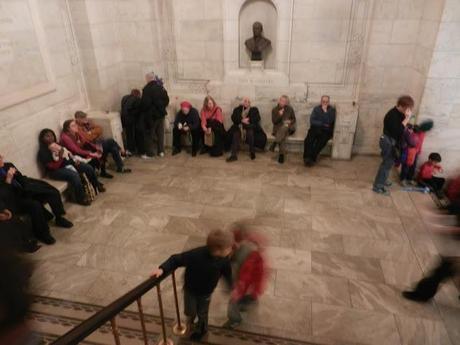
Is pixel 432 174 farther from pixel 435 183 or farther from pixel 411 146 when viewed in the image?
pixel 411 146

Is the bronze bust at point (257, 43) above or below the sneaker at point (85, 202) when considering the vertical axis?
above

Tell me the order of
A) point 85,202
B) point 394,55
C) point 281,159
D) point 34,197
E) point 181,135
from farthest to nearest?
point 181,135 < point 281,159 < point 394,55 < point 85,202 < point 34,197

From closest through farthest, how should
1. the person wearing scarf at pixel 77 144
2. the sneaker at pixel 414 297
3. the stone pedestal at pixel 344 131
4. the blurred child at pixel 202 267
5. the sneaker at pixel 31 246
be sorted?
1. the blurred child at pixel 202 267
2. the sneaker at pixel 414 297
3. the sneaker at pixel 31 246
4. the person wearing scarf at pixel 77 144
5. the stone pedestal at pixel 344 131

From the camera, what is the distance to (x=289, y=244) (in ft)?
14.4

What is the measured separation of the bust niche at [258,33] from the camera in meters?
6.57

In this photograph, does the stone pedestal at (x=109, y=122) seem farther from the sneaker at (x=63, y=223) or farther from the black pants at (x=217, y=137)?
the sneaker at (x=63, y=223)

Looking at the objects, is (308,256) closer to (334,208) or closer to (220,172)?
(334,208)

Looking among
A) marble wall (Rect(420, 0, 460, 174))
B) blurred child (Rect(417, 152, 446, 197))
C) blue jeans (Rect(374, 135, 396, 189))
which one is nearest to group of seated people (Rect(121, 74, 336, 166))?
blue jeans (Rect(374, 135, 396, 189))

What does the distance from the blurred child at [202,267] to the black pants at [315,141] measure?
423 centimetres

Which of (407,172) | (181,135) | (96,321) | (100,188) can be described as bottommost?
(100,188)

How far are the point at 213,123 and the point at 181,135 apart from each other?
0.87m

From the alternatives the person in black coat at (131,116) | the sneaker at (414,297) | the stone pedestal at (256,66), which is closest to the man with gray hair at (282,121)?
the stone pedestal at (256,66)

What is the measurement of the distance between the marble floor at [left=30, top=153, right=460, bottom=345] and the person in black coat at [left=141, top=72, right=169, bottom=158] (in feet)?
2.29

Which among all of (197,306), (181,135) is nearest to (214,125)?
(181,135)
